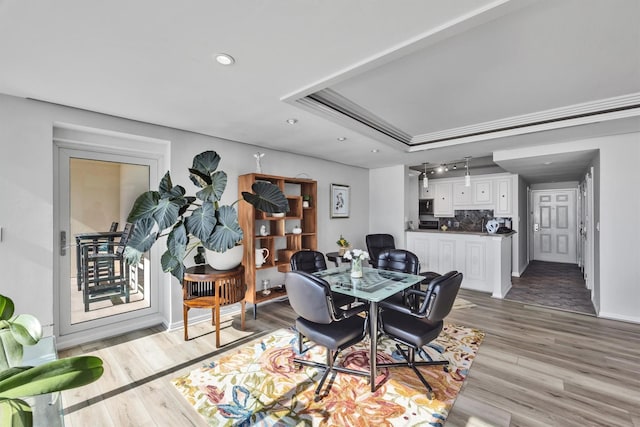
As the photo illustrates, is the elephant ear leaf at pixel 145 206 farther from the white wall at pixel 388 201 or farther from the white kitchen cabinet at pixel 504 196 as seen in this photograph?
the white kitchen cabinet at pixel 504 196

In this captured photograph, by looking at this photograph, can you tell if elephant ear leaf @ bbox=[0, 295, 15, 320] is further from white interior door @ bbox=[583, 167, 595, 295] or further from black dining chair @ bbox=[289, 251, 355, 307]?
white interior door @ bbox=[583, 167, 595, 295]

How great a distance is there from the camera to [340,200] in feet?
17.7

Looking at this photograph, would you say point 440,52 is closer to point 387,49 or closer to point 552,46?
point 387,49

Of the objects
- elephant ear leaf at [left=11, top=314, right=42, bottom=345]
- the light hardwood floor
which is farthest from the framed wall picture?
elephant ear leaf at [left=11, top=314, right=42, bottom=345]

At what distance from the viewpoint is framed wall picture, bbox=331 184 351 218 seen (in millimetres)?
Answer: 5230

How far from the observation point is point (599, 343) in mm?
2855

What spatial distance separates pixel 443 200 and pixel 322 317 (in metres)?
6.09

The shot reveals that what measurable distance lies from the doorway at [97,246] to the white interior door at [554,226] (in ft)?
29.4

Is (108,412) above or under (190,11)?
under

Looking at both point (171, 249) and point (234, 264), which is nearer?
point (171, 249)

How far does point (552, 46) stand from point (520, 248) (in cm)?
530

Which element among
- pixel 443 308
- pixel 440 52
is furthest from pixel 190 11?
pixel 443 308

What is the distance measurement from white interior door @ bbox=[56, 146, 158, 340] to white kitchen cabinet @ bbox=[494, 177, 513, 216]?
662cm

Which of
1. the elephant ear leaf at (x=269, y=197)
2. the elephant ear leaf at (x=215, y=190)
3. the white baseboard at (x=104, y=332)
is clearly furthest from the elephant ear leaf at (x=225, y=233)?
the white baseboard at (x=104, y=332)
